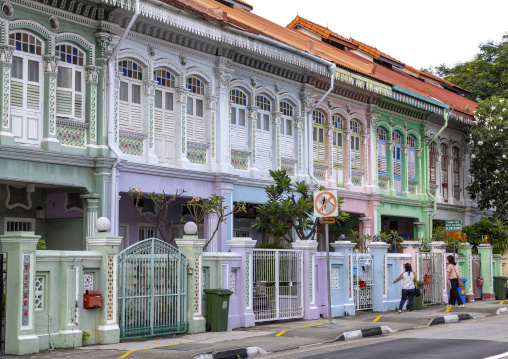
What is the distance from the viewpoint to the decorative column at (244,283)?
1709 cm

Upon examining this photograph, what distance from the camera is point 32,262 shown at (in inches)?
502

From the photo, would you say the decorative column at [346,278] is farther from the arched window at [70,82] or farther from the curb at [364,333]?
the arched window at [70,82]

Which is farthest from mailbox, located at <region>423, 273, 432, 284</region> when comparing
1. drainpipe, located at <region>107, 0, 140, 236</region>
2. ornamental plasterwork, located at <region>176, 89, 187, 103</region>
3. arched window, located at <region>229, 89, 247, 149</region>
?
drainpipe, located at <region>107, 0, 140, 236</region>

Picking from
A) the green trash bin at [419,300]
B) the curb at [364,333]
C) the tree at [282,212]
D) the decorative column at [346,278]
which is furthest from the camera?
the green trash bin at [419,300]

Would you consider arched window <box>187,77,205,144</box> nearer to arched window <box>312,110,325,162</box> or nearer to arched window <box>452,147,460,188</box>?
arched window <box>312,110,325,162</box>

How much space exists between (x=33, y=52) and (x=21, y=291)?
20.2ft

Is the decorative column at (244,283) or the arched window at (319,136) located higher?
the arched window at (319,136)

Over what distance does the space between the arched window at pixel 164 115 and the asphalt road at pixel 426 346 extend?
7.19m

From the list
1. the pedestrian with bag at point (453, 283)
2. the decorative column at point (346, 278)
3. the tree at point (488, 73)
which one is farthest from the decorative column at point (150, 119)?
the tree at point (488, 73)

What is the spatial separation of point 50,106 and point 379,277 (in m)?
9.59

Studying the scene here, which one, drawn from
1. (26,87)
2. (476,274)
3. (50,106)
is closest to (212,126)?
(50,106)

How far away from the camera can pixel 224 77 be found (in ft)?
70.3

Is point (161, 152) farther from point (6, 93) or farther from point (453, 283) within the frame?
point (453, 283)

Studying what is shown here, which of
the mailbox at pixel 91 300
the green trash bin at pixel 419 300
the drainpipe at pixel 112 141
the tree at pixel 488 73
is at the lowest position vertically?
the green trash bin at pixel 419 300
